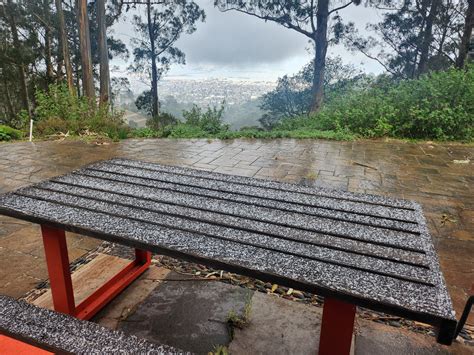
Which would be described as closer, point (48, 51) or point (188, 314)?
point (188, 314)

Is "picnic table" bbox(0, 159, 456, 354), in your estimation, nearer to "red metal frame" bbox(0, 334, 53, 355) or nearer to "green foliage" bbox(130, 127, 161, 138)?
"red metal frame" bbox(0, 334, 53, 355)

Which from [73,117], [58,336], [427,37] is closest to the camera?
[58,336]

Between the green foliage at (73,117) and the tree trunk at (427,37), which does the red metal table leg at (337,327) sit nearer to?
the green foliage at (73,117)

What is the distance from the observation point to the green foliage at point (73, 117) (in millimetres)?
6418

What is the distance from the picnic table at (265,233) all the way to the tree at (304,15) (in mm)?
10683

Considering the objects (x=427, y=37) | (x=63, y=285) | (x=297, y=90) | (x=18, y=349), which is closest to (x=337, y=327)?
(x=18, y=349)

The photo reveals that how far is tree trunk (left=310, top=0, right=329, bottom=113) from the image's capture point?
11.2 metres

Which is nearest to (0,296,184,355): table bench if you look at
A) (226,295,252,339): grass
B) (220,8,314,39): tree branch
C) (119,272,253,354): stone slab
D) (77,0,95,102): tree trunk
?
(119,272,253,354): stone slab

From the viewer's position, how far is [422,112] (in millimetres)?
5797

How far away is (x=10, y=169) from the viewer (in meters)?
4.05

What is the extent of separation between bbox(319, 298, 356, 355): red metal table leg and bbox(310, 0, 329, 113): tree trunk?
1082 centimetres

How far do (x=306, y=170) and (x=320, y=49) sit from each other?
29.2 ft

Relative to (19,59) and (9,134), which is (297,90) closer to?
(19,59)

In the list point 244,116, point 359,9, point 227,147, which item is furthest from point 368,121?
point 244,116
